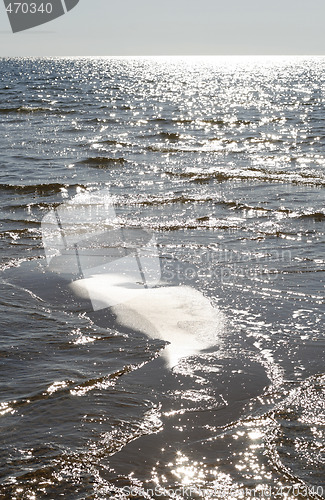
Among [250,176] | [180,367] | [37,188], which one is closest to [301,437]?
[180,367]

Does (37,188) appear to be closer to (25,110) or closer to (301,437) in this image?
(301,437)

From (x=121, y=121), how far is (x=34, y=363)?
82.3 ft

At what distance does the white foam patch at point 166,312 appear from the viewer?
17.6 feet

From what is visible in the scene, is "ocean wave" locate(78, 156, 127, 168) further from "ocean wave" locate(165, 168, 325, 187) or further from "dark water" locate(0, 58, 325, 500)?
"dark water" locate(0, 58, 325, 500)

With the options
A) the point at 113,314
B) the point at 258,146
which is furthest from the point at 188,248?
the point at 258,146

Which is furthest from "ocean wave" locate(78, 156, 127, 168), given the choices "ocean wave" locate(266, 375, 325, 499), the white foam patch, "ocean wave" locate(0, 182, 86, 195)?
"ocean wave" locate(266, 375, 325, 499)

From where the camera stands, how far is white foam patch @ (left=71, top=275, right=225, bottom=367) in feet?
17.6

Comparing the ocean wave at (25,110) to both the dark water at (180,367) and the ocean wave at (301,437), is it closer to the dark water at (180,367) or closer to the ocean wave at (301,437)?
the dark water at (180,367)

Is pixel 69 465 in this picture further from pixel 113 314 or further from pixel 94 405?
pixel 113 314

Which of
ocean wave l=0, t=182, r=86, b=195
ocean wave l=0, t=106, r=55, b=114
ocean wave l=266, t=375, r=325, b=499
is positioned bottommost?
ocean wave l=266, t=375, r=325, b=499

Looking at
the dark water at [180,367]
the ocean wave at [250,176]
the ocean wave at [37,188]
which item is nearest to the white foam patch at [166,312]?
the dark water at [180,367]

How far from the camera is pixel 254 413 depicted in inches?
166

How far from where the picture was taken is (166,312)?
6070 millimetres

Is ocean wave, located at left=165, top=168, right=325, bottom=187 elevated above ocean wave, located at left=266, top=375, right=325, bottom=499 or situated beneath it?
elevated above
